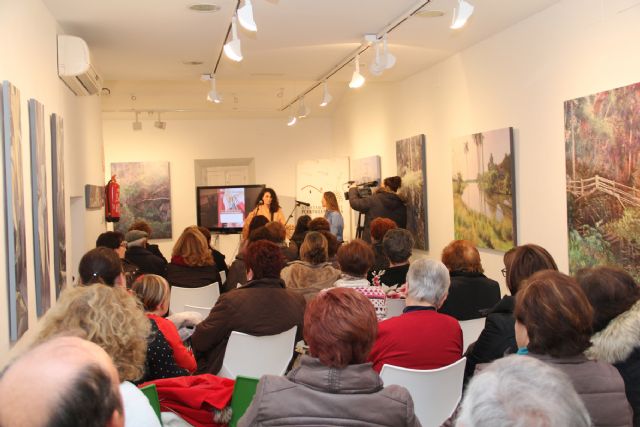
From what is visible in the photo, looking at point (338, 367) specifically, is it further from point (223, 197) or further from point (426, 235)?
point (223, 197)

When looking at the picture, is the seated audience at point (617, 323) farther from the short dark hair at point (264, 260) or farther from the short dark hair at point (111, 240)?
the short dark hair at point (111, 240)

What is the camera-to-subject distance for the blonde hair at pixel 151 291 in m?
3.80

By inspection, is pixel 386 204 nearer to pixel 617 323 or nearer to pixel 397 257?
pixel 397 257

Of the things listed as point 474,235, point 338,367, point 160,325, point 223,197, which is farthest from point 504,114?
point 223,197

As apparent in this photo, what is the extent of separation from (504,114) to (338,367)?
17.2ft

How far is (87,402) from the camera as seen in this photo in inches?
50.6

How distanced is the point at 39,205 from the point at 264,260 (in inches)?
62.9

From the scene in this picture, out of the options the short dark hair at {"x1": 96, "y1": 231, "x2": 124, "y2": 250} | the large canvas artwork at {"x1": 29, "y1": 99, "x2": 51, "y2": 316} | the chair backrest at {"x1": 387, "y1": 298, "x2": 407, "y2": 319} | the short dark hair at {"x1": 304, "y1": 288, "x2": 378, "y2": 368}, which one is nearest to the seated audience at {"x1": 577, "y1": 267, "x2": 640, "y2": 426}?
the short dark hair at {"x1": 304, "y1": 288, "x2": 378, "y2": 368}

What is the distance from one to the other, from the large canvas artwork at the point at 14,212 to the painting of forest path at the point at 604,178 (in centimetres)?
402

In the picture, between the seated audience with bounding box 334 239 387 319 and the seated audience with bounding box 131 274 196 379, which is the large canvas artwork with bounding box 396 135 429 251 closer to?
the seated audience with bounding box 334 239 387 319

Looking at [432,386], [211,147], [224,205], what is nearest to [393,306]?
[432,386]

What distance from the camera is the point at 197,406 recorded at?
2826mm

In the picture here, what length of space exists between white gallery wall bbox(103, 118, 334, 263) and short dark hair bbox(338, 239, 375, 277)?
376 inches

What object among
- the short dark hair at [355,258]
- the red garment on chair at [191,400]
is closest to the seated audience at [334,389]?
the red garment on chair at [191,400]
